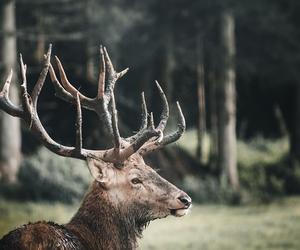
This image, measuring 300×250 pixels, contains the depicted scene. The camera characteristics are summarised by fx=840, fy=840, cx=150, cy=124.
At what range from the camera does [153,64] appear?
2831 cm

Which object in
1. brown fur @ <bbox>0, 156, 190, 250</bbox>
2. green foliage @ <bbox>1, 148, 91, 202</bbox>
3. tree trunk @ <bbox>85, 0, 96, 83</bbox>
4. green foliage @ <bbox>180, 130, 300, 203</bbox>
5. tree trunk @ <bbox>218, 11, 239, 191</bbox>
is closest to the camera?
brown fur @ <bbox>0, 156, 190, 250</bbox>

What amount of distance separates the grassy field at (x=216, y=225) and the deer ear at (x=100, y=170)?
20.3ft

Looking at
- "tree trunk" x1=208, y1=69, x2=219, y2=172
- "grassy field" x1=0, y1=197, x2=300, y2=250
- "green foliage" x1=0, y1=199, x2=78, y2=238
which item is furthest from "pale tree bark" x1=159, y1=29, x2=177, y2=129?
"green foliage" x1=0, y1=199, x2=78, y2=238

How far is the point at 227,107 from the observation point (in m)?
21.9

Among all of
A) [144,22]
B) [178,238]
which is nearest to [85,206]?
[178,238]

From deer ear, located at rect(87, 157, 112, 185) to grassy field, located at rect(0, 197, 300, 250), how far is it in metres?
6.19

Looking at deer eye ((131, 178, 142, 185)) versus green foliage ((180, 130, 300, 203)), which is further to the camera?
green foliage ((180, 130, 300, 203))

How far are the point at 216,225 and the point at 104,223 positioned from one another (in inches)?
382

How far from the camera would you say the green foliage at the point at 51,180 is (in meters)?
18.8

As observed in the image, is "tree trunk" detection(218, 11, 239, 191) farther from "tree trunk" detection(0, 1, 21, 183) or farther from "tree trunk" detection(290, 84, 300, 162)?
"tree trunk" detection(0, 1, 21, 183)

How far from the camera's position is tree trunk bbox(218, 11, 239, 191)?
21.9 metres

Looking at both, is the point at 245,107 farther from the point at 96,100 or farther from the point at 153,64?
the point at 96,100

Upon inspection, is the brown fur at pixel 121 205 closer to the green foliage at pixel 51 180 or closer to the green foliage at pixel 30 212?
the green foliage at pixel 30 212

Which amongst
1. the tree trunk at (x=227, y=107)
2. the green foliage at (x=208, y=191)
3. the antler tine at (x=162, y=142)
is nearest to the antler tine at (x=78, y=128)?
the antler tine at (x=162, y=142)
